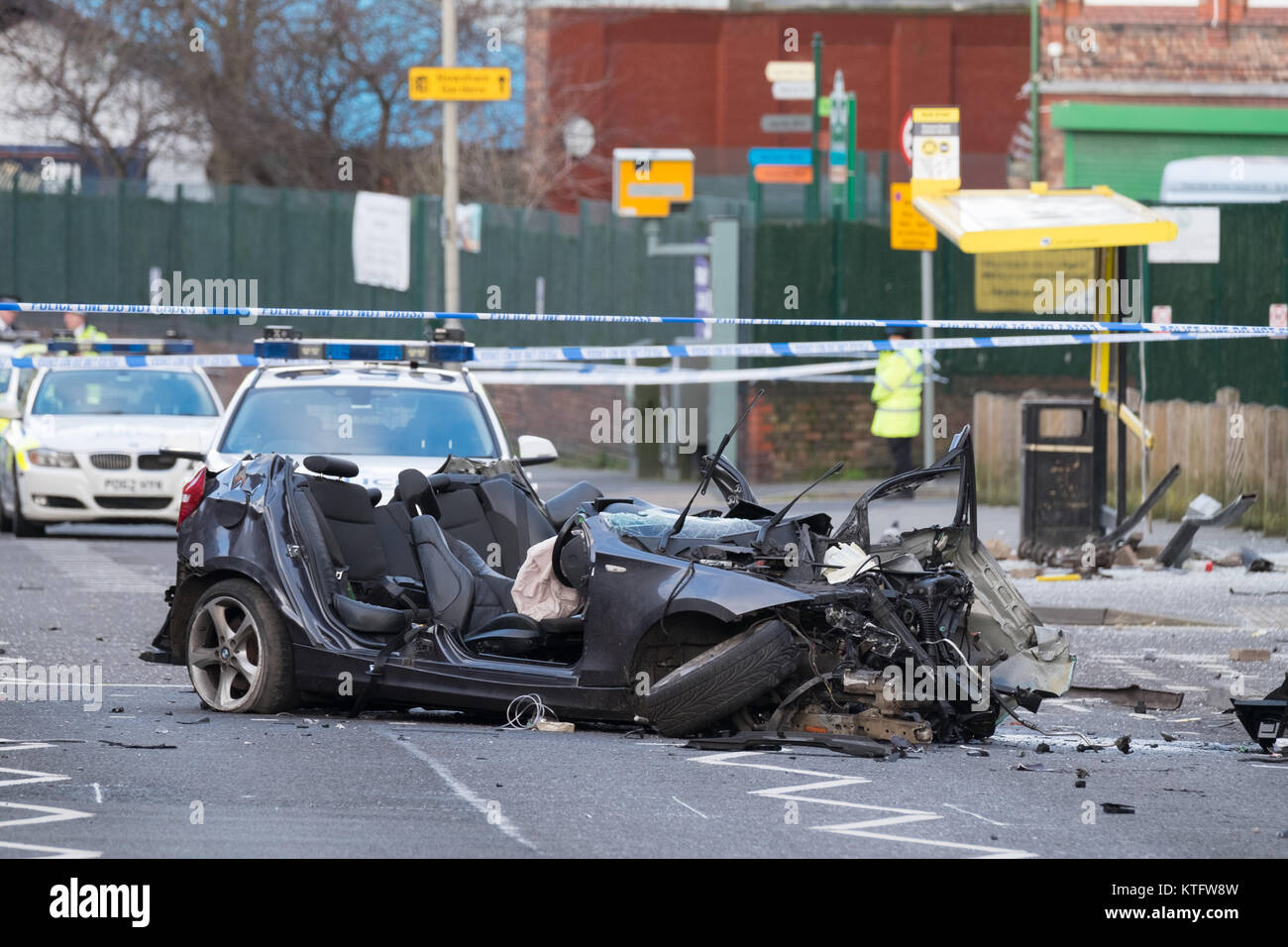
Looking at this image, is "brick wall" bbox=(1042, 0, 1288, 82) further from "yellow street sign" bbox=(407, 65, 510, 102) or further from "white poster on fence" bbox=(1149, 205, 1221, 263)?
"yellow street sign" bbox=(407, 65, 510, 102)

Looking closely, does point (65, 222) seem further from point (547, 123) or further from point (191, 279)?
point (547, 123)

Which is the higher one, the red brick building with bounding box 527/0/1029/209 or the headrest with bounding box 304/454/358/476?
the red brick building with bounding box 527/0/1029/209

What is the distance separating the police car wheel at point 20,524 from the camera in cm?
1860

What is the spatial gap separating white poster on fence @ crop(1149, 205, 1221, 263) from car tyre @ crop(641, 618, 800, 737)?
15083 mm

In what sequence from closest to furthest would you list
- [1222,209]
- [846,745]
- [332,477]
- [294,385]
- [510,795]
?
[510,795]
[846,745]
[332,477]
[294,385]
[1222,209]

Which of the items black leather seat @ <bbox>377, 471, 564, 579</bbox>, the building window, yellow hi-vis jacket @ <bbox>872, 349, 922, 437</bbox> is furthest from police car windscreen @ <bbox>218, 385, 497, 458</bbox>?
the building window

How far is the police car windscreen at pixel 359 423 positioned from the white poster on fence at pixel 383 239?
737 inches

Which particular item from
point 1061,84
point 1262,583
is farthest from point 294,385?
point 1061,84

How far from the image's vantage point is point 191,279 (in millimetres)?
36312

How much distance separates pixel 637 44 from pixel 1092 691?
34975 mm

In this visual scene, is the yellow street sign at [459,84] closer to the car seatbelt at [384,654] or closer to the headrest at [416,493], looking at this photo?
the headrest at [416,493]

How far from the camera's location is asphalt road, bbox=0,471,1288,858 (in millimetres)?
7125

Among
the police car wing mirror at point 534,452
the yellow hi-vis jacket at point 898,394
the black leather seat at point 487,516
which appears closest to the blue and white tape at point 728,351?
the police car wing mirror at point 534,452

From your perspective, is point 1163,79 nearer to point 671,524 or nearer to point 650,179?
point 650,179
